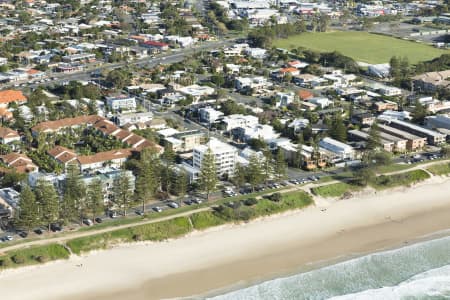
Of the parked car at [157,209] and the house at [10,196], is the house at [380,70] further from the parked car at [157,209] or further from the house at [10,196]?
the house at [10,196]

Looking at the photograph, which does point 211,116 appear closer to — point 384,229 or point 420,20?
point 384,229

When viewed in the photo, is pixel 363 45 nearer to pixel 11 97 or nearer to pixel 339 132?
pixel 339 132

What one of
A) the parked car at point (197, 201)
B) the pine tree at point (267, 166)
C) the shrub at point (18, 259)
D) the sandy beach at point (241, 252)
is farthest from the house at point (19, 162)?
the pine tree at point (267, 166)

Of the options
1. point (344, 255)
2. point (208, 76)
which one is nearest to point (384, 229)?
point (344, 255)

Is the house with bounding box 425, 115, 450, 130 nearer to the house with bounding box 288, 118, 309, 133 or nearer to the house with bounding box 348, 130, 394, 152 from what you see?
the house with bounding box 348, 130, 394, 152

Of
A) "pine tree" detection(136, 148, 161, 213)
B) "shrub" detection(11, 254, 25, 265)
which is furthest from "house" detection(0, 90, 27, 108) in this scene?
"shrub" detection(11, 254, 25, 265)

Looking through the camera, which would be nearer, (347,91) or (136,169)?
(136,169)
